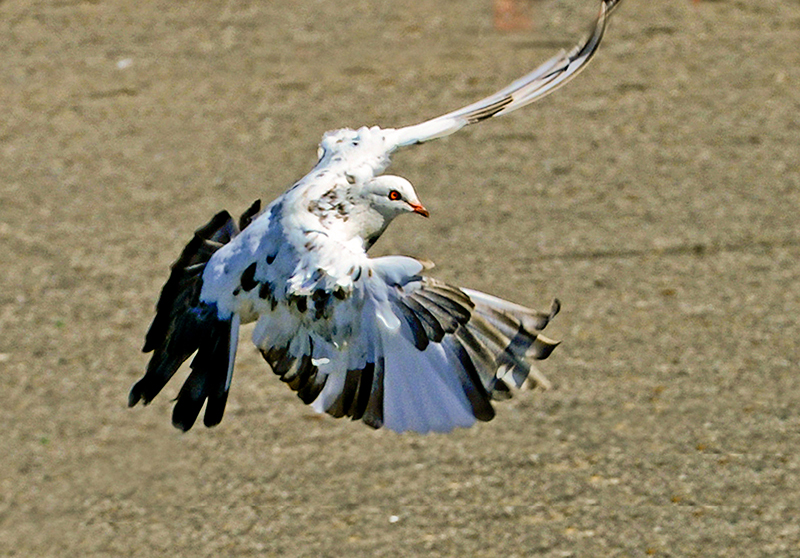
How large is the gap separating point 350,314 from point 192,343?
0.63 meters

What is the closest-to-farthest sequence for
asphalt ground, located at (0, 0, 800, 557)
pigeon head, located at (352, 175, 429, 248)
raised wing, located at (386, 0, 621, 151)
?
pigeon head, located at (352, 175, 429, 248)
raised wing, located at (386, 0, 621, 151)
asphalt ground, located at (0, 0, 800, 557)

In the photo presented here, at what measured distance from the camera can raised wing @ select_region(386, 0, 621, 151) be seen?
4.04 m

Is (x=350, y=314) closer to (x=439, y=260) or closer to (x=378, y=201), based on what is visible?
(x=378, y=201)

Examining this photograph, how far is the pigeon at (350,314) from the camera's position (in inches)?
142

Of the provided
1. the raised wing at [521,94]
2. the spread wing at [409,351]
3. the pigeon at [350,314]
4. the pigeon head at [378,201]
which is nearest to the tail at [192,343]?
the pigeon at [350,314]

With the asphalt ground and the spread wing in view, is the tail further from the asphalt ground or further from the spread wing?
the asphalt ground

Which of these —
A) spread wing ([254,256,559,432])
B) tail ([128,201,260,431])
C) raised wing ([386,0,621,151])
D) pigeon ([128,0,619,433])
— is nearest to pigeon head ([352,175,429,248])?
pigeon ([128,0,619,433])

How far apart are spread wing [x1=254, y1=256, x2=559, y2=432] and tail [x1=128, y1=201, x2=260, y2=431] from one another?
153 millimetres

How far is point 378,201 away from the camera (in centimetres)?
394

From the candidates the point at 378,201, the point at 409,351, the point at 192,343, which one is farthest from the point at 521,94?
the point at 192,343

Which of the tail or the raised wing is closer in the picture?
the tail

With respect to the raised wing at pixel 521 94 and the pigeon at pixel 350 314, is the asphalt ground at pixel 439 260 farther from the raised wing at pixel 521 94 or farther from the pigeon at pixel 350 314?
the raised wing at pixel 521 94

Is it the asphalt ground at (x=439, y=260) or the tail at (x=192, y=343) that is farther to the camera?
the asphalt ground at (x=439, y=260)

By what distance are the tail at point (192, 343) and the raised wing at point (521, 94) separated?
29.5 inches
